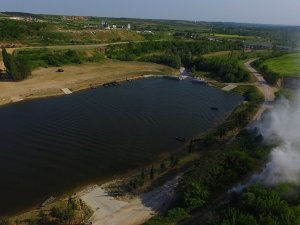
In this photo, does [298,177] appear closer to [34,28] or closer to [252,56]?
[252,56]

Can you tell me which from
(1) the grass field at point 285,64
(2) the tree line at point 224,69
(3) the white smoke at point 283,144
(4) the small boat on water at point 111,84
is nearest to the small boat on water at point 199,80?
(2) the tree line at point 224,69

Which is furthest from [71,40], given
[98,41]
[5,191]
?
[5,191]

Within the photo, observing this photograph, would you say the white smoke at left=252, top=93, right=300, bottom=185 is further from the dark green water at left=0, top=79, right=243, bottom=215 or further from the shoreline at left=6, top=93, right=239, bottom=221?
the dark green water at left=0, top=79, right=243, bottom=215

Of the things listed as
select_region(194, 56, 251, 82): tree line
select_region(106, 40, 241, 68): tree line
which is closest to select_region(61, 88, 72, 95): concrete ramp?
select_region(106, 40, 241, 68): tree line

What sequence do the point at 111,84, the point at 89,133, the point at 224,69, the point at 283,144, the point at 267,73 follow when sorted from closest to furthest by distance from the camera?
the point at 283,144 → the point at 89,133 → the point at 111,84 → the point at 267,73 → the point at 224,69

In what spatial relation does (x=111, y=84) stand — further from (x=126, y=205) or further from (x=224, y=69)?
(x=126, y=205)

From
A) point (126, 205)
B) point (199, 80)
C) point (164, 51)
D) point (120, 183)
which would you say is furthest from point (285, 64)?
point (126, 205)

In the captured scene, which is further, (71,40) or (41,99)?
(71,40)
